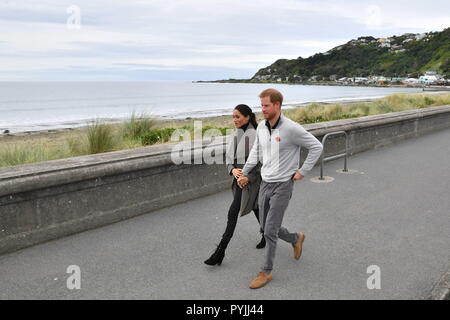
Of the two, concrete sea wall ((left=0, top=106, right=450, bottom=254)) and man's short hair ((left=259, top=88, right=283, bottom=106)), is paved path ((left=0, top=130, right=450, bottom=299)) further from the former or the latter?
man's short hair ((left=259, top=88, right=283, bottom=106))

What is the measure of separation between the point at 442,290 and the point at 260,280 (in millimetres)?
1578

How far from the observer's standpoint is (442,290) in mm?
3760

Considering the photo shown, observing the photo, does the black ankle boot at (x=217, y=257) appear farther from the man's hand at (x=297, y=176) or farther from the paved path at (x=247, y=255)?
the man's hand at (x=297, y=176)

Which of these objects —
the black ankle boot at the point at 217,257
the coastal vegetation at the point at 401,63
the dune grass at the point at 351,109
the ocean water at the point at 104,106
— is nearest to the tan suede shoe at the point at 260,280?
the black ankle boot at the point at 217,257

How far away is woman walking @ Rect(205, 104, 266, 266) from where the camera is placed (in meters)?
4.44

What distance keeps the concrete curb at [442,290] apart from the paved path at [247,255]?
8 centimetres

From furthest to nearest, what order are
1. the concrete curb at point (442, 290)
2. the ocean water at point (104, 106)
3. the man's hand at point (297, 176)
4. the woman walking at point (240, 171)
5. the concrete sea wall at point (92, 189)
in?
the ocean water at point (104, 106) < the concrete sea wall at point (92, 189) < the woman walking at point (240, 171) < the man's hand at point (297, 176) < the concrete curb at point (442, 290)

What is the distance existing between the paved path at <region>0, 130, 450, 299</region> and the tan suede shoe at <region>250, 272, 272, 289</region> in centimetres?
6

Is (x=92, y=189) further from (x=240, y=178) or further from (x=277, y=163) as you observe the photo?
(x=277, y=163)

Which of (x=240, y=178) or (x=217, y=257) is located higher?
(x=240, y=178)

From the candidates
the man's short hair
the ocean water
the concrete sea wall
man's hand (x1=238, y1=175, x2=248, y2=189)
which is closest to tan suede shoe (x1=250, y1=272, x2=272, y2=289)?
man's hand (x1=238, y1=175, x2=248, y2=189)

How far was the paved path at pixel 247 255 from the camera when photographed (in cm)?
390

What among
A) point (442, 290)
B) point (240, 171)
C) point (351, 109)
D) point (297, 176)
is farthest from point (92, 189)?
point (351, 109)

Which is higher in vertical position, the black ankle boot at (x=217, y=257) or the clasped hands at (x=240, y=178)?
the clasped hands at (x=240, y=178)
